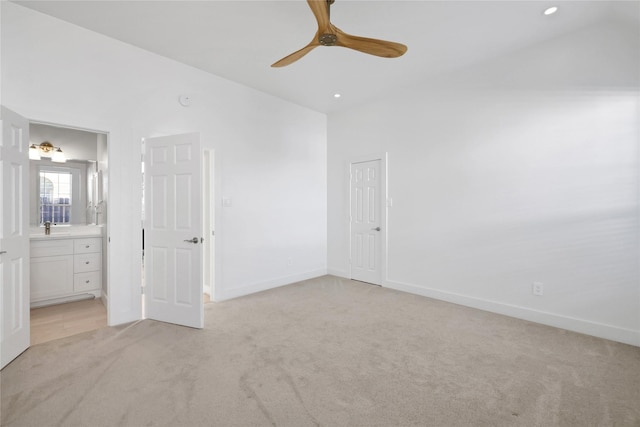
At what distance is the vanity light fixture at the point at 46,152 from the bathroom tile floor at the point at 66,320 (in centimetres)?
203

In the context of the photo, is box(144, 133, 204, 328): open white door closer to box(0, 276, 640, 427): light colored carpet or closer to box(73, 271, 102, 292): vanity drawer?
box(0, 276, 640, 427): light colored carpet

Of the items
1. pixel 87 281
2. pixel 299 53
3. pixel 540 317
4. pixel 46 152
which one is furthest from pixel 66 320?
pixel 540 317

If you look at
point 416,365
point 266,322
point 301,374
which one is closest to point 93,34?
point 266,322

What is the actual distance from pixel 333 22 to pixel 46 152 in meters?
4.24

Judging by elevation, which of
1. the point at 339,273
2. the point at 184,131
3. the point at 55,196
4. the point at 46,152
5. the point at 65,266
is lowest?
the point at 339,273

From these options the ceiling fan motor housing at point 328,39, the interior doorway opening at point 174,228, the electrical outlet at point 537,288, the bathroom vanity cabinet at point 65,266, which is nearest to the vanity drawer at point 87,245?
the bathroom vanity cabinet at point 65,266

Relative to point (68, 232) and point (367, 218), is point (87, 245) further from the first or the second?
point (367, 218)

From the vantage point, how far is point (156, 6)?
2541 mm

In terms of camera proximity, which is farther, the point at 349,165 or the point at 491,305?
the point at 349,165

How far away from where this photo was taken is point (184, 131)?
3.62m

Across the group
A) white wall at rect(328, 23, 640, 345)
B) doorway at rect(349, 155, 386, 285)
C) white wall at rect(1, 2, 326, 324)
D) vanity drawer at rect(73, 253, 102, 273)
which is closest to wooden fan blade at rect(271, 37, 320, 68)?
white wall at rect(1, 2, 326, 324)

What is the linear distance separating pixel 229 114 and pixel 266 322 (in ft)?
8.98

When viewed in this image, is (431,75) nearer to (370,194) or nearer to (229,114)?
(370,194)

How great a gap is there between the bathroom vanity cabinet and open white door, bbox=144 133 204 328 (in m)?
1.25
